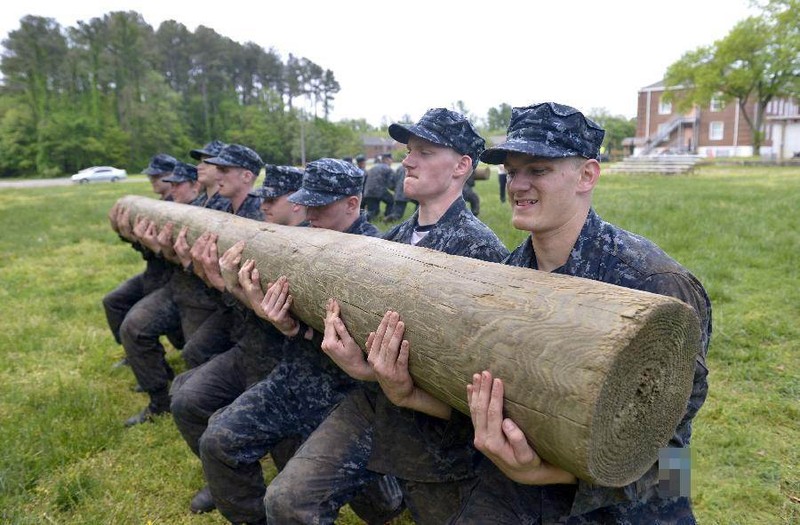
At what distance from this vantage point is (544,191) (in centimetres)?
200

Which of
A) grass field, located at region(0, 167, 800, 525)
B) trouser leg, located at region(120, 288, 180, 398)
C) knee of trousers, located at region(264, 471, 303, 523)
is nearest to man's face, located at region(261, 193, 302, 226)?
trouser leg, located at region(120, 288, 180, 398)

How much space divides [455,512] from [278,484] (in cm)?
77

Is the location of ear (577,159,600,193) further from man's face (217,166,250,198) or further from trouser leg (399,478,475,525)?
man's face (217,166,250,198)

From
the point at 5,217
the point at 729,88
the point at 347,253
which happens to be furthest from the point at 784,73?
the point at 347,253

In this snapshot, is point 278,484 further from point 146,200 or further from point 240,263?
point 146,200

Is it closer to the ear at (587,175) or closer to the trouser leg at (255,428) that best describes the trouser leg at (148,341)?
the trouser leg at (255,428)

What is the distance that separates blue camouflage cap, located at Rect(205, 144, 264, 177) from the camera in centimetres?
493

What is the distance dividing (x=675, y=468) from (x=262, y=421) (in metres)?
2.02

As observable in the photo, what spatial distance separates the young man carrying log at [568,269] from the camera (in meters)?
1.70

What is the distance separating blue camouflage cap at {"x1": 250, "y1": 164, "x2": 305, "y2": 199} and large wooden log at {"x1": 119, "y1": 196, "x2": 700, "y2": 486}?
2.08 m

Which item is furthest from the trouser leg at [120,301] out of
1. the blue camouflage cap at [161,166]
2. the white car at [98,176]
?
the white car at [98,176]

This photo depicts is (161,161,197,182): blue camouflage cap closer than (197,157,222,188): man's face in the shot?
No

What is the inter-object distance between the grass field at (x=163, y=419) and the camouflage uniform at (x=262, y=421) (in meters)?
0.40

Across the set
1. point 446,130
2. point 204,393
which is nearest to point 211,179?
point 204,393
